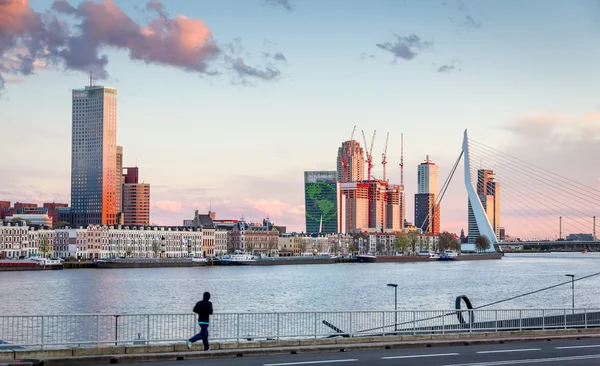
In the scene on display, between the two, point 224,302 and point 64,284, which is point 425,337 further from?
point 64,284

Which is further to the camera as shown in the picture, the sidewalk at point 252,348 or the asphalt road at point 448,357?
the asphalt road at point 448,357

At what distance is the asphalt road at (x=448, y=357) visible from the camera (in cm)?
2723

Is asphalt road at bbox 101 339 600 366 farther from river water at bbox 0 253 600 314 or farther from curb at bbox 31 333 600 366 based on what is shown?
river water at bbox 0 253 600 314

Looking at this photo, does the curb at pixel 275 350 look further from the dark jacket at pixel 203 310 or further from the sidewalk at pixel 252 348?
the dark jacket at pixel 203 310

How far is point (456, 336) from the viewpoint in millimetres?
35031

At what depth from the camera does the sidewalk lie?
88.3ft

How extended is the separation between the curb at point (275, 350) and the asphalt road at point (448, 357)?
501 mm

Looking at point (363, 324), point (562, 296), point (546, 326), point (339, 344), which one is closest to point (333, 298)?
point (562, 296)

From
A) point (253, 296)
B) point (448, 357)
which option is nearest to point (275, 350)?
point (448, 357)

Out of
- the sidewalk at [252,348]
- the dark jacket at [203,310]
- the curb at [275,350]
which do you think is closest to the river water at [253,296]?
the sidewalk at [252,348]

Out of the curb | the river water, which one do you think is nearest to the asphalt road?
the curb

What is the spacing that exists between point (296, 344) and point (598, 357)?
10262 mm

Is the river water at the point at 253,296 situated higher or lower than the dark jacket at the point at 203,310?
lower

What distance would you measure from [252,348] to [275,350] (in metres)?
0.79
